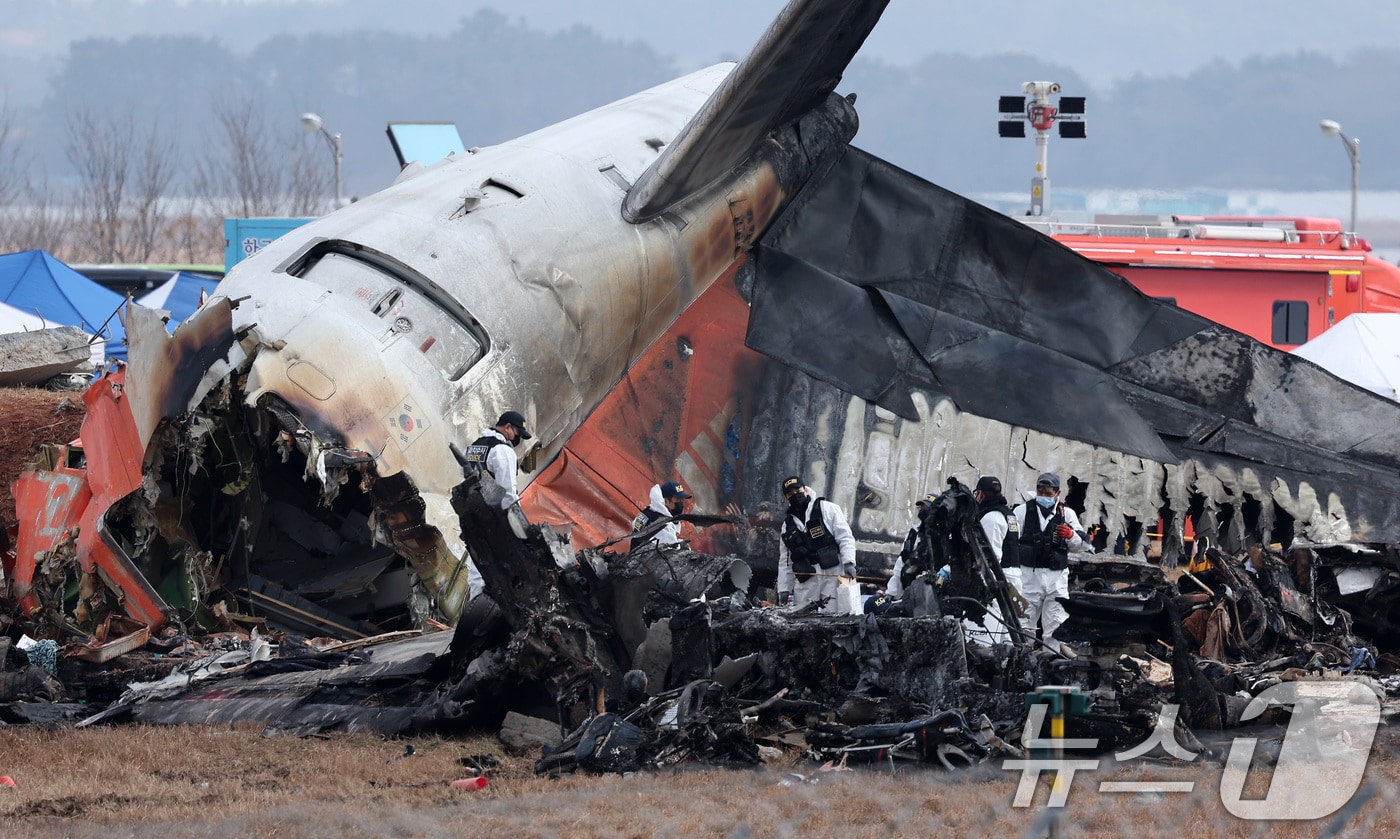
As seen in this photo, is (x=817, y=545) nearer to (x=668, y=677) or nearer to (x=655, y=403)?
(x=655, y=403)

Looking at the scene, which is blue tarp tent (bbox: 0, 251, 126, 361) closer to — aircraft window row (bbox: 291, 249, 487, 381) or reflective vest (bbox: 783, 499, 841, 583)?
aircraft window row (bbox: 291, 249, 487, 381)

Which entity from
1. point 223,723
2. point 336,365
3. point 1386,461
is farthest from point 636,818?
point 1386,461

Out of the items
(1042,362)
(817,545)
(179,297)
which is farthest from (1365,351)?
(179,297)

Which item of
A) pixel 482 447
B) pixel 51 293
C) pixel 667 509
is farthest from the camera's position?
pixel 51 293

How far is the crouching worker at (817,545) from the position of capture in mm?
13789

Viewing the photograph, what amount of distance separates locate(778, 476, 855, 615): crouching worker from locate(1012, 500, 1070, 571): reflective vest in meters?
1.61

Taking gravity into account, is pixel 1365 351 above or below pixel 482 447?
above

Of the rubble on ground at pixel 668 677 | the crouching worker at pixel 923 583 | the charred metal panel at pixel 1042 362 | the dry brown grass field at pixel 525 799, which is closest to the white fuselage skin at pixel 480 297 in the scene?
the charred metal panel at pixel 1042 362

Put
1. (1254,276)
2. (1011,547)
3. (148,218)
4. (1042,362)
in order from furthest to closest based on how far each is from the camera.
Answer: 1. (148,218)
2. (1254,276)
3. (1042,362)
4. (1011,547)

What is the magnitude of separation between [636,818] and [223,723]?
4040 mm

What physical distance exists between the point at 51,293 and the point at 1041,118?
2078 cm

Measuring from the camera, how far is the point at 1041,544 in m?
12.9

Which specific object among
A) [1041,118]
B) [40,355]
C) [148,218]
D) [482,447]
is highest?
[148,218]

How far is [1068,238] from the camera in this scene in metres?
27.7
